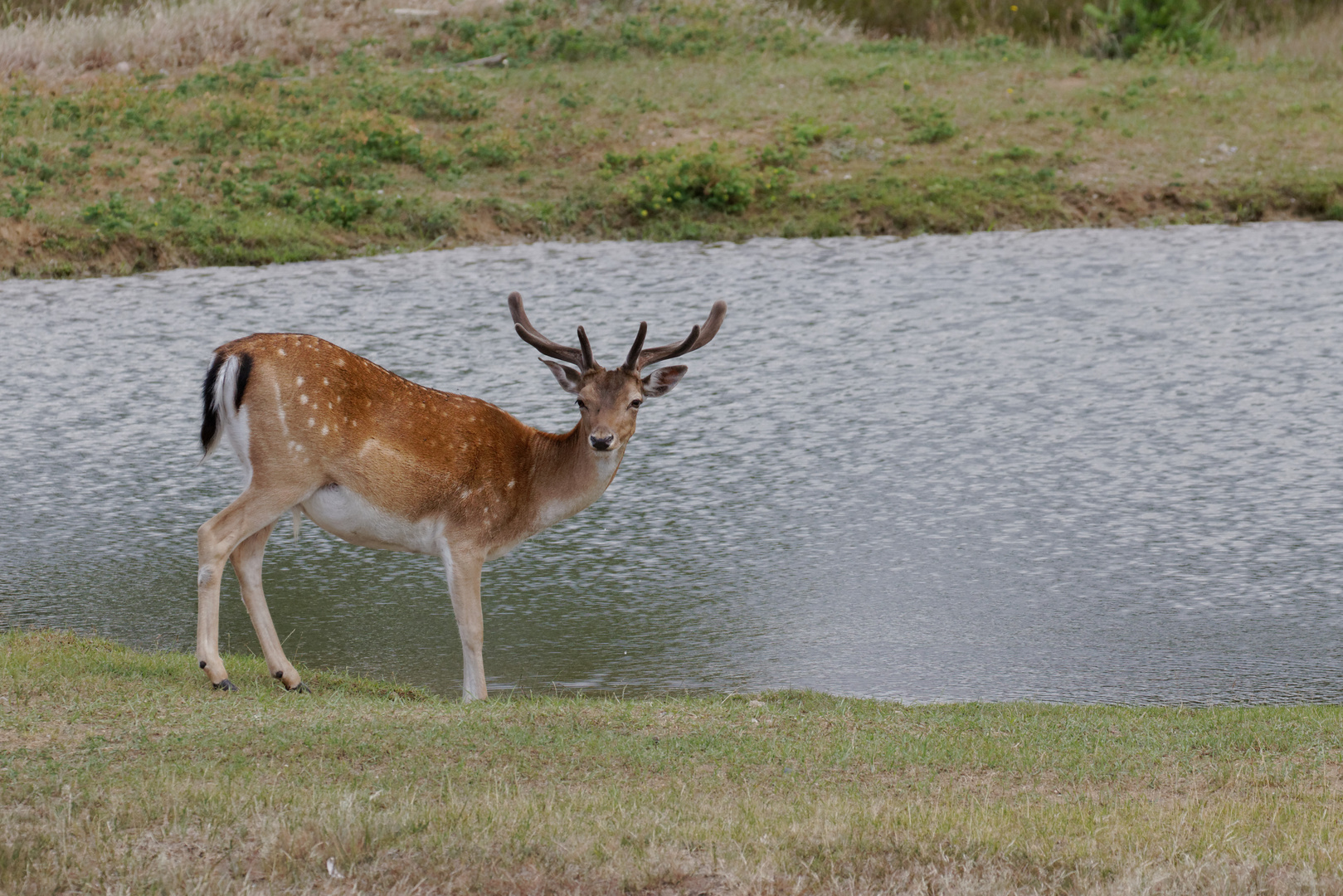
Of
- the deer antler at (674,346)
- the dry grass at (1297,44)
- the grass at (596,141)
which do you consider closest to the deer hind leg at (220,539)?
the deer antler at (674,346)

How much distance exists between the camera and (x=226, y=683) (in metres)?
7.03

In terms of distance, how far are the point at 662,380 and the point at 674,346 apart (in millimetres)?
183

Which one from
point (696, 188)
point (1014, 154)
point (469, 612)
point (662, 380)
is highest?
point (662, 380)

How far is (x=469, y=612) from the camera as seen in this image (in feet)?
24.6

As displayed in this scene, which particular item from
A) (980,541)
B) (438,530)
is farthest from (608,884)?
(980,541)

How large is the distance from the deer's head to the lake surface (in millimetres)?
1221

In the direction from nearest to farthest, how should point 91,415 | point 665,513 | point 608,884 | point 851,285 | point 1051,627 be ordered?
point 608,884, point 1051,627, point 665,513, point 91,415, point 851,285

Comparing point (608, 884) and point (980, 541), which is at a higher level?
point (608, 884)

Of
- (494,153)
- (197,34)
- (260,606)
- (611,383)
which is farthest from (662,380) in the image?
(197,34)

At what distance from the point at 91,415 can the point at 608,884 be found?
29.4 feet

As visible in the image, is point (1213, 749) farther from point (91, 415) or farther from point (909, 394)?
point (91, 415)

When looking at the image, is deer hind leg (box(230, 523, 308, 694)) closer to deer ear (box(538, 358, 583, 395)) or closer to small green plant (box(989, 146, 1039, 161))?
deer ear (box(538, 358, 583, 395))

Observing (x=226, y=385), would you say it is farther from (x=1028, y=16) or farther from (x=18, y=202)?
(x=1028, y=16)

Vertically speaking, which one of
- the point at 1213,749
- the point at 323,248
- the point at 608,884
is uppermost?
the point at 608,884
